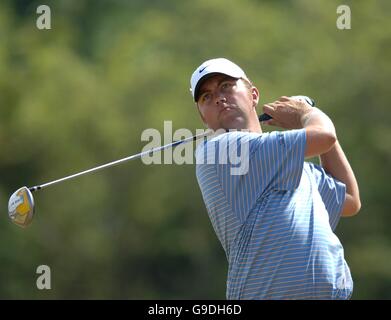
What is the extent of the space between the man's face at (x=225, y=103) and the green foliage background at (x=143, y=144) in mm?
6229

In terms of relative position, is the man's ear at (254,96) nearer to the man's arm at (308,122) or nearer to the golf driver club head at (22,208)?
the man's arm at (308,122)

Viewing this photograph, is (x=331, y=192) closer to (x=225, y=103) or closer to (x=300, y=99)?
(x=300, y=99)

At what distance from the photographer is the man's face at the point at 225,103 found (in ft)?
9.05

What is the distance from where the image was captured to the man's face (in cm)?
276

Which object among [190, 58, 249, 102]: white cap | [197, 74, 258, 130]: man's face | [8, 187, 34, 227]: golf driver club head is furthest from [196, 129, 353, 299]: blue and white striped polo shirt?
[8, 187, 34, 227]: golf driver club head

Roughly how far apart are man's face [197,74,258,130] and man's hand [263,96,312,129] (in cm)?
7

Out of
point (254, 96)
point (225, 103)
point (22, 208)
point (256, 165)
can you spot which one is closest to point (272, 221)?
point (256, 165)

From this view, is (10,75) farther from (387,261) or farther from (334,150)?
(334,150)

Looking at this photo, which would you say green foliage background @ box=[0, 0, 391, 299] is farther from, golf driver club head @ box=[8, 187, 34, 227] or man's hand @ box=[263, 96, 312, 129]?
man's hand @ box=[263, 96, 312, 129]

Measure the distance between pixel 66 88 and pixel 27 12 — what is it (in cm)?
407

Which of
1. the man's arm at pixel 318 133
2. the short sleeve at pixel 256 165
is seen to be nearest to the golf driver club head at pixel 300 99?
the man's arm at pixel 318 133

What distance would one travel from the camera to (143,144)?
937 cm

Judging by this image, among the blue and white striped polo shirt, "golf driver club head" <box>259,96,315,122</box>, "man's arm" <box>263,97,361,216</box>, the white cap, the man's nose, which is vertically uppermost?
the white cap

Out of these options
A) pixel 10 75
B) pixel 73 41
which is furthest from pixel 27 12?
pixel 10 75
